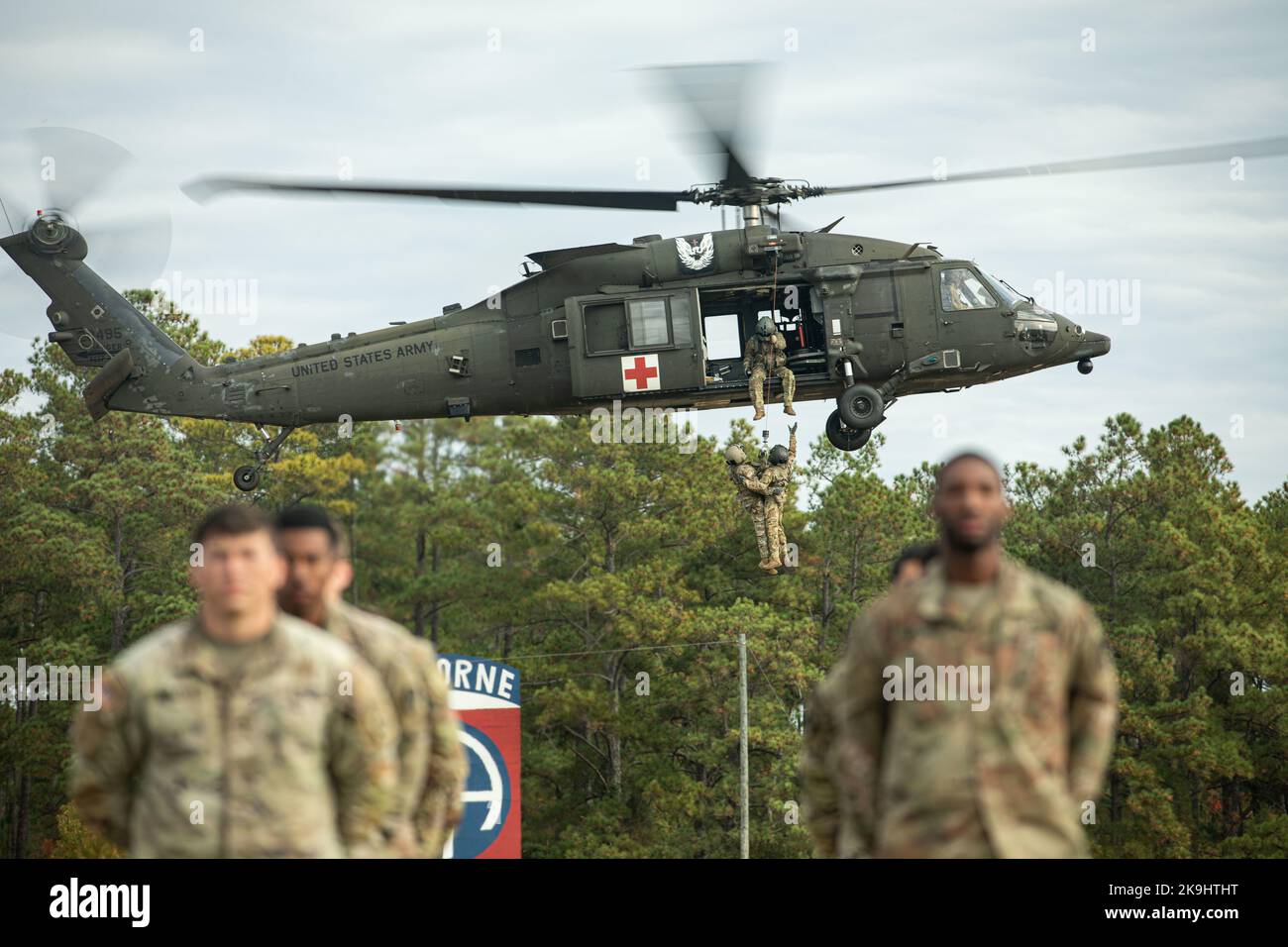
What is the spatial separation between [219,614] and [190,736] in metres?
0.42

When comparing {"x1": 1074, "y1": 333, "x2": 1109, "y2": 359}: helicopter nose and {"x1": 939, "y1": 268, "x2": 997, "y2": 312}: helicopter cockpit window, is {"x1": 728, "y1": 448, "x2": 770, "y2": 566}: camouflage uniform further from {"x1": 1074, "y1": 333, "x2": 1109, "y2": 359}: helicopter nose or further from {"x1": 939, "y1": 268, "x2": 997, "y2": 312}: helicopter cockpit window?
{"x1": 1074, "y1": 333, "x2": 1109, "y2": 359}: helicopter nose

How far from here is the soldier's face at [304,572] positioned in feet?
24.9

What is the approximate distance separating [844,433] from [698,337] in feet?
7.84

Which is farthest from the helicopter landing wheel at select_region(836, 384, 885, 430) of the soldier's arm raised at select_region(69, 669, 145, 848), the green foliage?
the green foliage

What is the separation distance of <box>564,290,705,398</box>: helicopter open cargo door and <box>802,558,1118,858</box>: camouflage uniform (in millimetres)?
17300

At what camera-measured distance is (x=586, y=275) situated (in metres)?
24.2

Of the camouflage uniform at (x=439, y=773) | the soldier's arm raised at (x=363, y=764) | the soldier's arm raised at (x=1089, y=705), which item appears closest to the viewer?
the soldier's arm raised at (x=1089, y=705)

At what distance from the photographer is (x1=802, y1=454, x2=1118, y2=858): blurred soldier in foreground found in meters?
6.29

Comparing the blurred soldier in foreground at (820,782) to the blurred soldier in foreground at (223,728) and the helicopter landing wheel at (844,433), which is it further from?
the helicopter landing wheel at (844,433)

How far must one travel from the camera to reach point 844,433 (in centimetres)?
2438

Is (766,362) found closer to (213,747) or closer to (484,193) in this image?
(484,193)

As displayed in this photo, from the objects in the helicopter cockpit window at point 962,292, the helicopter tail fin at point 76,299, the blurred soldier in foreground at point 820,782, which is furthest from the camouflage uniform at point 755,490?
the blurred soldier in foreground at point 820,782
